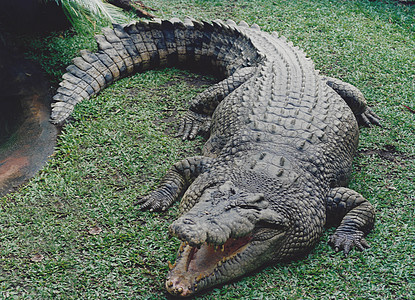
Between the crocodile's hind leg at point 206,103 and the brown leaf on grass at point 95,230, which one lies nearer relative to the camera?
the brown leaf on grass at point 95,230

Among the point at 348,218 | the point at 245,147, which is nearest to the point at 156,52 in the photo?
the point at 245,147

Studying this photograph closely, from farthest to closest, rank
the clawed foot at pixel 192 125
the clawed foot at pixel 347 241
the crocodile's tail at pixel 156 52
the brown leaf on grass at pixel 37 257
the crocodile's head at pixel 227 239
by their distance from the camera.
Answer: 1. the crocodile's tail at pixel 156 52
2. the clawed foot at pixel 192 125
3. the clawed foot at pixel 347 241
4. the brown leaf on grass at pixel 37 257
5. the crocodile's head at pixel 227 239

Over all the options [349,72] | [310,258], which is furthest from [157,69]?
[310,258]

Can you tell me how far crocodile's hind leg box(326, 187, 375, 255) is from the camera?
3348 millimetres

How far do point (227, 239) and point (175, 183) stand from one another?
1203mm

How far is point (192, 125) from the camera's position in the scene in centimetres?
475

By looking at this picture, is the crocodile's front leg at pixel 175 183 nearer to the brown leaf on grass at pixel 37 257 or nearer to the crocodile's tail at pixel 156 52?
the brown leaf on grass at pixel 37 257

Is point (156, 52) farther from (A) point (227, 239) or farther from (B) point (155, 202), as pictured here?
(A) point (227, 239)

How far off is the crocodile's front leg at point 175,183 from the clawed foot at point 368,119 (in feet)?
6.96

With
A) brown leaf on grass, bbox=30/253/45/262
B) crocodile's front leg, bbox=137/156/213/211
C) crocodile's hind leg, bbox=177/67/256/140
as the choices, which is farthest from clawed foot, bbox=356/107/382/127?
brown leaf on grass, bbox=30/253/45/262

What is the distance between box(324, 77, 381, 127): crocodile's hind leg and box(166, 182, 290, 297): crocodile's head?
2.18m

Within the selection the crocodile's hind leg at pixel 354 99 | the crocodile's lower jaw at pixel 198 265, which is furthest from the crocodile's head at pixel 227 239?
the crocodile's hind leg at pixel 354 99

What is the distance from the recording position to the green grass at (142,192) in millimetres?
3023

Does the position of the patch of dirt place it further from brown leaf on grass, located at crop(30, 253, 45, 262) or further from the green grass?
brown leaf on grass, located at crop(30, 253, 45, 262)
